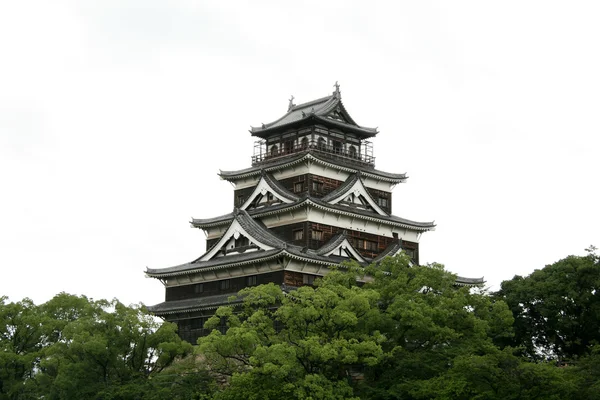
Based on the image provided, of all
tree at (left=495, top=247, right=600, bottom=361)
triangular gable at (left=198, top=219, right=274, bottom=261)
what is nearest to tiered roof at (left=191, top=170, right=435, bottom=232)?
triangular gable at (left=198, top=219, right=274, bottom=261)

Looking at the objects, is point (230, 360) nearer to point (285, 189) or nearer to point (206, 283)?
point (206, 283)

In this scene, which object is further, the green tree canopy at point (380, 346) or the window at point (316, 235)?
the window at point (316, 235)

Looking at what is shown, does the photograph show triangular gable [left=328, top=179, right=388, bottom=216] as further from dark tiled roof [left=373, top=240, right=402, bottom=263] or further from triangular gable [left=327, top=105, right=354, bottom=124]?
triangular gable [left=327, top=105, right=354, bottom=124]

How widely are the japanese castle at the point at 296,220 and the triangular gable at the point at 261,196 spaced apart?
0.06m

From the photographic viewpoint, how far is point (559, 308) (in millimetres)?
47312

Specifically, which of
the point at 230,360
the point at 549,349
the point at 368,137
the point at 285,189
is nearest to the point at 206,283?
the point at 285,189

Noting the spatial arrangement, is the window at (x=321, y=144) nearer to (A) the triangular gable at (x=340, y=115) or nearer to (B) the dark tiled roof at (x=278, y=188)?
(A) the triangular gable at (x=340, y=115)

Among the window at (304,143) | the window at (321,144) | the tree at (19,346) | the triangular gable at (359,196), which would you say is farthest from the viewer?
the window at (321,144)

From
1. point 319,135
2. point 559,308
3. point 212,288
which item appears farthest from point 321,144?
point 559,308

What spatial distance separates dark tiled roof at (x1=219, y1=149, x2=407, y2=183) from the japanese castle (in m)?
0.07

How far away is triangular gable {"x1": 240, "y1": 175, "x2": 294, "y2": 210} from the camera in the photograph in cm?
5634

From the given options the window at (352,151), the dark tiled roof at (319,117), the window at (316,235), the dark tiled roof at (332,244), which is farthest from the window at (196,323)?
the window at (352,151)

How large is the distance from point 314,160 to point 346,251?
5988 millimetres

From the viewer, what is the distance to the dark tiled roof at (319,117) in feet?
190
